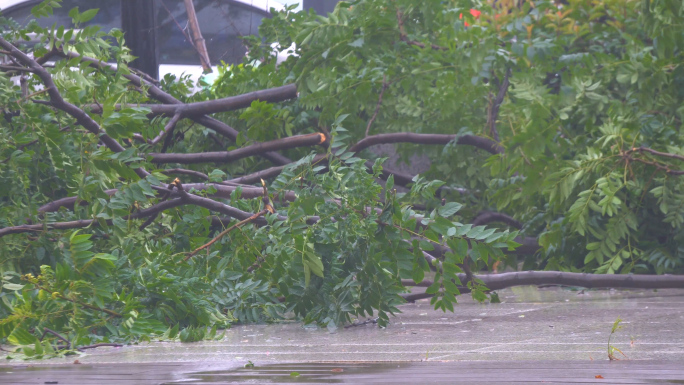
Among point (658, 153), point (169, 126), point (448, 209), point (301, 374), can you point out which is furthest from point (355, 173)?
point (169, 126)

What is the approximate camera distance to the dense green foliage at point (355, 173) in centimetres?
361

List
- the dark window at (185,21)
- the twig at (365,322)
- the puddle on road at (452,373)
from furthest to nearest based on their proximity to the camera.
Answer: the dark window at (185,21) → the twig at (365,322) → the puddle on road at (452,373)

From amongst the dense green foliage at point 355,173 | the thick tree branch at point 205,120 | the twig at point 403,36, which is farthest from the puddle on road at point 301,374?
the twig at point 403,36

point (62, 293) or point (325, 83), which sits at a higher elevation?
point (325, 83)

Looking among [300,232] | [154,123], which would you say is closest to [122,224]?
[300,232]

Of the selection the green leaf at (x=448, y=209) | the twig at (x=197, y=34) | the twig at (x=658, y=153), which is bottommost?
the green leaf at (x=448, y=209)

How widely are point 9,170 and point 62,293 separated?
130cm

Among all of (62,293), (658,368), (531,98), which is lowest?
(658,368)

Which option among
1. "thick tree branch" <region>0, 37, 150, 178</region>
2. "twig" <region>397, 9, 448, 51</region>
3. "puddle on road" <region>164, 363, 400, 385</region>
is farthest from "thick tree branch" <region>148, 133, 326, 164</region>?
"puddle on road" <region>164, 363, 400, 385</region>

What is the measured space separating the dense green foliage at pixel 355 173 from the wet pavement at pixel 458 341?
0.60 feet

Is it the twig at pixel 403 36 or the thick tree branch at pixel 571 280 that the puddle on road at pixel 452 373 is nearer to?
the thick tree branch at pixel 571 280

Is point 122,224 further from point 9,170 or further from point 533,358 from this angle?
point 533,358

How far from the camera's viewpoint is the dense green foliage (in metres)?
3.61

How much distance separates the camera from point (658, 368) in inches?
88.4
